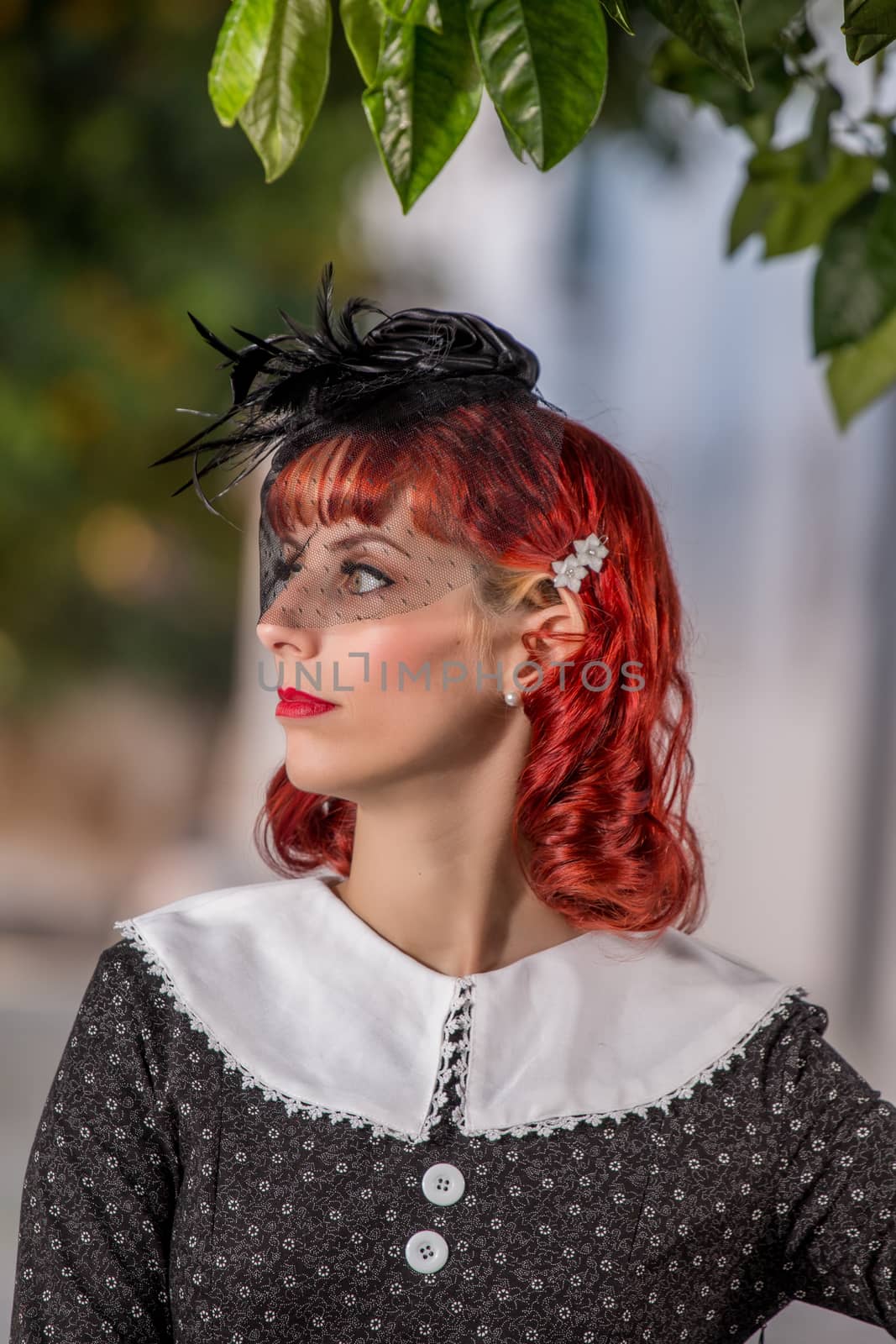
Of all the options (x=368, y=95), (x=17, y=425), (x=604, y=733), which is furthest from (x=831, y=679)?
(x=368, y=95)

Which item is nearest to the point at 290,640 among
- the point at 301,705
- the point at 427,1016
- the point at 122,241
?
the point at 301,705

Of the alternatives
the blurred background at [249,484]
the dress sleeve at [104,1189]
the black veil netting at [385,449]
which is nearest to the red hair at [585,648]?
the black veil netting at [385,449]

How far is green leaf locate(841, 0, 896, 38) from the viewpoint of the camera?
1.92 ft

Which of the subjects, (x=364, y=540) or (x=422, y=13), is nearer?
(x=422, y=13)

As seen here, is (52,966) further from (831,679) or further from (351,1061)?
(351,1061)

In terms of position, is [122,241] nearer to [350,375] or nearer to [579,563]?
[350,375]

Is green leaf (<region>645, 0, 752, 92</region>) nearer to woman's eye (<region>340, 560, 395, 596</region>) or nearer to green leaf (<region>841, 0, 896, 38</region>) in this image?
green leaf (<region>841, 0, 896, 38</region>)

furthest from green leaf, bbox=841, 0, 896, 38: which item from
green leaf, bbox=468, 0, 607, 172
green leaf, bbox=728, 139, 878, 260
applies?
green leaf, bbox=728, 139, 878, 260

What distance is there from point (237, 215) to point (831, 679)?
6.31 feet

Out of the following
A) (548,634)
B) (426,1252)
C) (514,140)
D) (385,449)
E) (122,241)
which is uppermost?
(122,241)

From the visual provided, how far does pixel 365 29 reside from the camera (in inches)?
23.9

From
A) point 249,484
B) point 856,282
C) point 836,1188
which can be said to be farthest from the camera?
point 249,484

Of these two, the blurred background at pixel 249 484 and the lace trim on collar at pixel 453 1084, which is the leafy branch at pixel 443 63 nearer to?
the lace trim on collar at pixel 453 1084

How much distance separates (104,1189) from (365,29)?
0.80 meters
